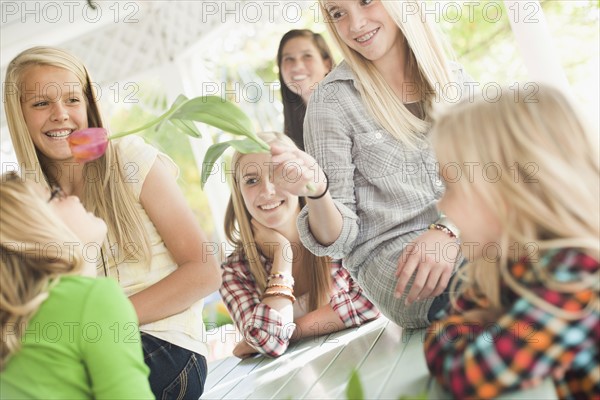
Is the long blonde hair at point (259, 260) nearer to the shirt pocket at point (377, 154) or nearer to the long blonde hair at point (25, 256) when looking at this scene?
the shirt pocket at point (377, 154)

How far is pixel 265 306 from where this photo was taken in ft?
6.89

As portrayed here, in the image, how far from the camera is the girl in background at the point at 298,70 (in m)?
2.91

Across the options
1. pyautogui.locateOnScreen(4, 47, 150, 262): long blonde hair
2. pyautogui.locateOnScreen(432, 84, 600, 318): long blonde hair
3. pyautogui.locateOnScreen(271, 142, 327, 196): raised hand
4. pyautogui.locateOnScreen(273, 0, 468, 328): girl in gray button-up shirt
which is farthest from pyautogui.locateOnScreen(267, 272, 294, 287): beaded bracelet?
pyautogui.locateOnScreen(432, 84, 600, 318): long blonde hair

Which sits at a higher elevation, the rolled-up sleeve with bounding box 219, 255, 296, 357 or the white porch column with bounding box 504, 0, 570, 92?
the white porch column with bounding box 504, 0, 570, 92

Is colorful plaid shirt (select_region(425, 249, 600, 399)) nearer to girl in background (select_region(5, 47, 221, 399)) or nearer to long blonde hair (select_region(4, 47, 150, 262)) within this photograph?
girl in background (select_region(5, 47, 221, 399))

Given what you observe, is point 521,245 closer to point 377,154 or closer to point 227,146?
point 227,146

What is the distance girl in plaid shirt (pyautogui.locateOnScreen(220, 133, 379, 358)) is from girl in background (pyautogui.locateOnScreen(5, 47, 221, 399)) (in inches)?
12.8

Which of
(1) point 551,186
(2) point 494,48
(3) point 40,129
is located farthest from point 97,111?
(2) point 494,48

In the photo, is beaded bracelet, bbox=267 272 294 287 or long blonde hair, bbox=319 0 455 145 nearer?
long blonde hair, bbox=319 0 455 145

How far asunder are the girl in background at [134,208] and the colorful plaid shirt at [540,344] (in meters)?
0.86

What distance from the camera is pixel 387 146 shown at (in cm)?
176

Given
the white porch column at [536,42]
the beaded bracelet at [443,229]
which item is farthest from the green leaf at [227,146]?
the white porch column at [536,42]

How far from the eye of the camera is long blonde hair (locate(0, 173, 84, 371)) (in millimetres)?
1178

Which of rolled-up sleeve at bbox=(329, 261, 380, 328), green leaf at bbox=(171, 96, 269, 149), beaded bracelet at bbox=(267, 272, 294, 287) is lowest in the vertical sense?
rolled-up sleeve at bbox=(329, 261, 380, 328)
